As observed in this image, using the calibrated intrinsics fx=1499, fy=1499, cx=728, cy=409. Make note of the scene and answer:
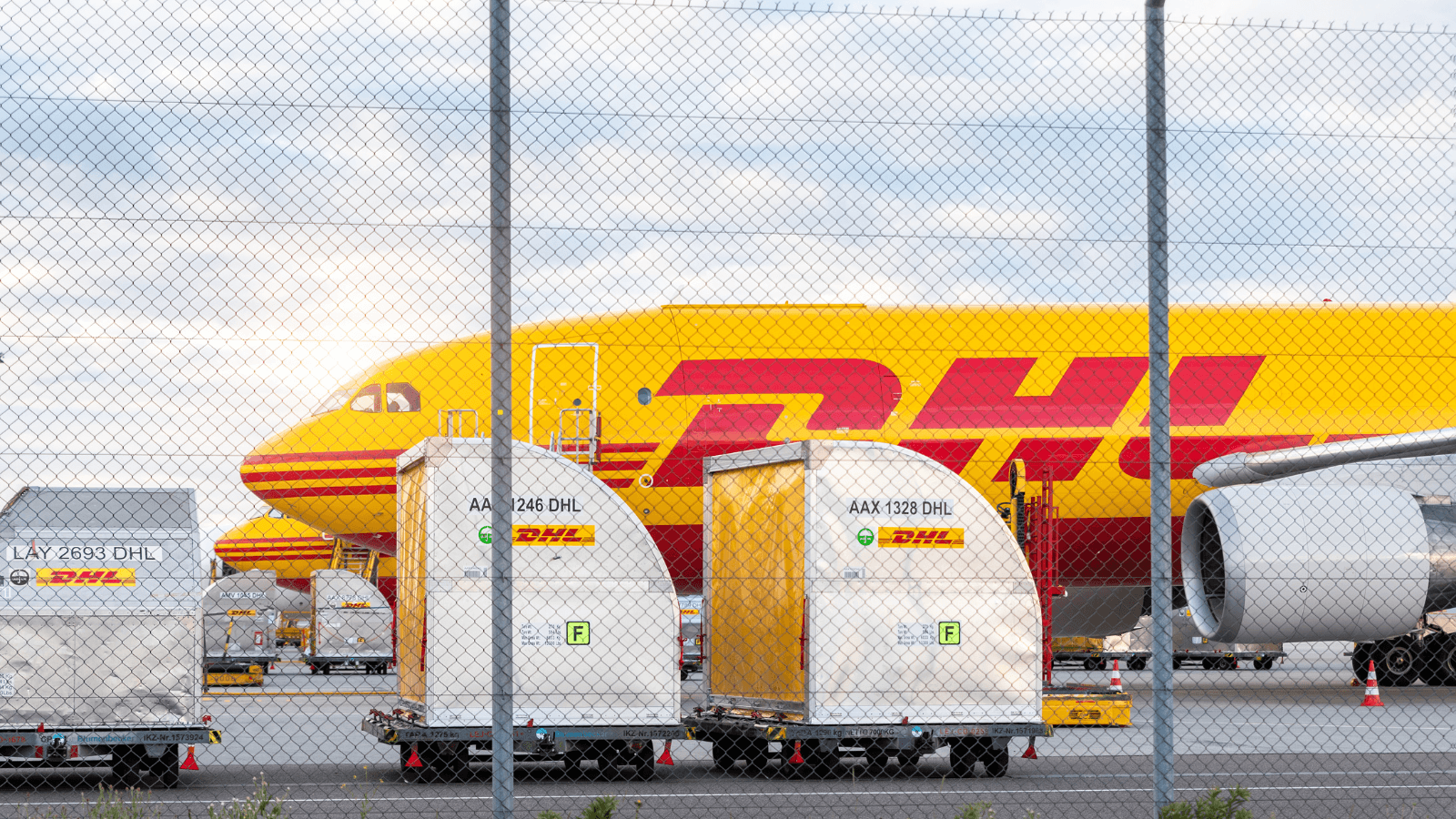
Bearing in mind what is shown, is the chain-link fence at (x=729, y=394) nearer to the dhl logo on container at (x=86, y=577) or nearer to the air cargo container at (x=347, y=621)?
the dhl logo on container at (x=86, y=577)

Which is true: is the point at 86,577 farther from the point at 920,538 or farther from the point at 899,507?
the point at 920,538

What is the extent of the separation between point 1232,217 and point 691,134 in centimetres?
229

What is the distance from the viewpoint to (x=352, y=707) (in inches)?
668

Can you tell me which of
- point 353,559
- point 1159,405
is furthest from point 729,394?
point 353,559

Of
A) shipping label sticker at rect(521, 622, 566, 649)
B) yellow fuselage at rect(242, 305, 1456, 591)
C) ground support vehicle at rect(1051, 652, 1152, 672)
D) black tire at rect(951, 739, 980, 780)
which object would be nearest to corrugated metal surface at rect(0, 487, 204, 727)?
shipping label sticker at rect(521, 622, 566, 649)

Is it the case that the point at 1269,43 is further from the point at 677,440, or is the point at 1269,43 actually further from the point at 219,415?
the point at 677,440

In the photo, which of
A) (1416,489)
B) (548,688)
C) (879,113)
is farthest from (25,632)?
(1416,489)

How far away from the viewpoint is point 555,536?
9859mm

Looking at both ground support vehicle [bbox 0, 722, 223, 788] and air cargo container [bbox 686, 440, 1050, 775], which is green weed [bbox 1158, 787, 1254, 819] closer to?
air cargo container [bbox 686, 440, 1050, 775]

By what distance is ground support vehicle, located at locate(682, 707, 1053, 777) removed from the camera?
9578mm

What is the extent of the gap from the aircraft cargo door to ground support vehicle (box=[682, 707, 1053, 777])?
523cm

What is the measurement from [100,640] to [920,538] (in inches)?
208

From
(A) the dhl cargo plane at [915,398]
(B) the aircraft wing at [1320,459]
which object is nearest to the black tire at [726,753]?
(A) the dhl cargo plane at [915,398]

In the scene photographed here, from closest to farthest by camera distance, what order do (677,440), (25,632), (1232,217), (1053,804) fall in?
1. (1232,217)
2. (1053,804)
3. (25,632)
4. (677,440)
